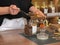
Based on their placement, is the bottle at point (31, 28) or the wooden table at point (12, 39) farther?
the bottle at point (31, 28)

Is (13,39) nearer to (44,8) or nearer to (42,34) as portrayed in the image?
(42,34)

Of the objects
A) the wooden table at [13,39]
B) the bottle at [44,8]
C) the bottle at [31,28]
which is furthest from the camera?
the bottle at [44,8]

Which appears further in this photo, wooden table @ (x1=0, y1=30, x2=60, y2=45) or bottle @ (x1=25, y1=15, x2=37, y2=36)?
bottle @ (x1=25, y1=15, x2=37, y2=36)

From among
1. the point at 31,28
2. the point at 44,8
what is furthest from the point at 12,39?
the point at 44,8

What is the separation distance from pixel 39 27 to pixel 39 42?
0.27 meters

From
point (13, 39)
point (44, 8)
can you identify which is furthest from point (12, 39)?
point (44, 8)

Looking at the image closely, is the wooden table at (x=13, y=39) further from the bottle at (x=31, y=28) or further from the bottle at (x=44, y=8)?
the bottle at (x=44, y=8)

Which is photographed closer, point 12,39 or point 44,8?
point 12,39

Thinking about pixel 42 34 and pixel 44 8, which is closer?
pixel 42 34

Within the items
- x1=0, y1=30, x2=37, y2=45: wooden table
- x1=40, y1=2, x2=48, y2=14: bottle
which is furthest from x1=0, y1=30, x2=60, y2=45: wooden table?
x1=40, y1=2, x2=48, y2=14: bottle

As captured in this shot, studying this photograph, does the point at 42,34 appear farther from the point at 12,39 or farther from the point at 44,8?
the point at 44,8

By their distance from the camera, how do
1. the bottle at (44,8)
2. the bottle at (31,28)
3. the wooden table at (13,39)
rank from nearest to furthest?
the wooden table at (13,39) < the bottle at (31,28) < the bottle at (44,8)

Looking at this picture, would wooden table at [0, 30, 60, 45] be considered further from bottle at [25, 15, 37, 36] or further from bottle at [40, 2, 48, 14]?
bottle at [40, 2, 48, 14]

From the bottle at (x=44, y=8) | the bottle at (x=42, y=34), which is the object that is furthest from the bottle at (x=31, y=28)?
the bottle at (x=44, y=8)
